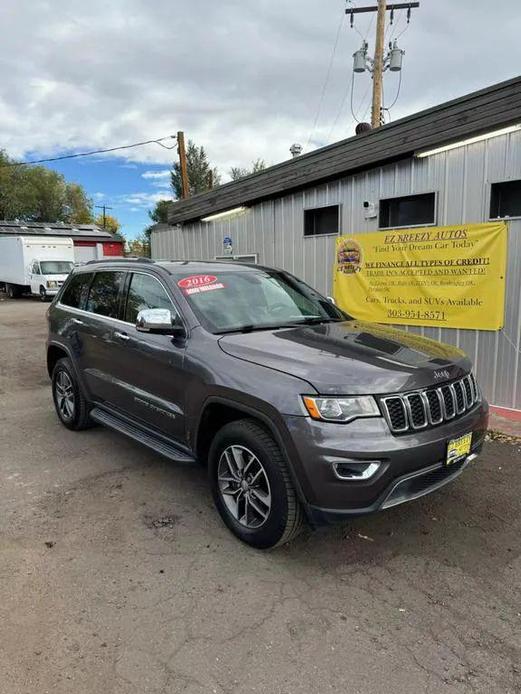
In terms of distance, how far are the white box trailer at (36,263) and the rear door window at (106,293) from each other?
18.5 m

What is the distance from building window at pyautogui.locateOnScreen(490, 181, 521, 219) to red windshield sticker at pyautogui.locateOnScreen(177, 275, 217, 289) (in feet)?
13.0

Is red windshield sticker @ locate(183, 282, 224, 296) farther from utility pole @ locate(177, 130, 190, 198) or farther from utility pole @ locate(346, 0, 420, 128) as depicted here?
utility pole @ locate(177, 130, 190, 198)

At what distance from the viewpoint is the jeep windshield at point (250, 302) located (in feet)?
12.0

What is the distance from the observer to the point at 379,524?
3414 mm

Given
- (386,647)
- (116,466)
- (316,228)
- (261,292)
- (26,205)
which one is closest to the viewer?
(386,647)

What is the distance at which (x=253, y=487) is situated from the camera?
3061 mm

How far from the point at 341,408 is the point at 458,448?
2.83 ft

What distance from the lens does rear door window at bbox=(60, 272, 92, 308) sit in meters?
5.14

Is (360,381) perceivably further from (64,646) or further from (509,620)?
(64,646)

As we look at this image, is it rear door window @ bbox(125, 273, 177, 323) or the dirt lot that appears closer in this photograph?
the dirt lot

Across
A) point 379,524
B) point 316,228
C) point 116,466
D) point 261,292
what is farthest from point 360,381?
point 316,228

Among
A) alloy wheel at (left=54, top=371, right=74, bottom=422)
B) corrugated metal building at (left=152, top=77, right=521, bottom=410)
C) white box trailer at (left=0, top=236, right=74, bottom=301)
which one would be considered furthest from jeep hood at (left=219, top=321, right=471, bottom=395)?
white box trailer at (left=0, top=236, right=74, bottom=301)

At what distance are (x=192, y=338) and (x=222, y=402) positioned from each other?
59 centimetres

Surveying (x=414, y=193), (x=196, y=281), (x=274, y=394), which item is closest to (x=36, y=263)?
(x=414, y=193)
